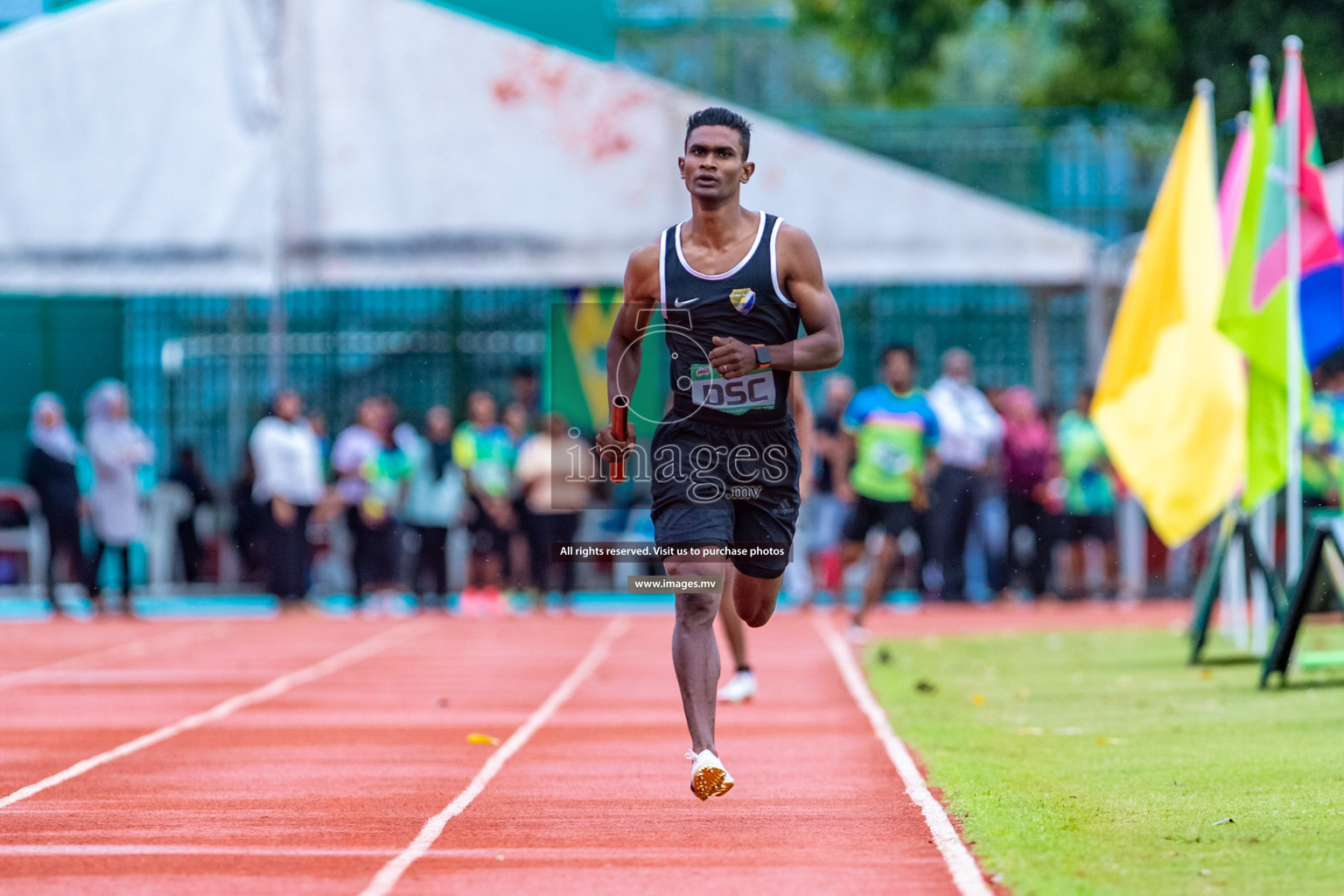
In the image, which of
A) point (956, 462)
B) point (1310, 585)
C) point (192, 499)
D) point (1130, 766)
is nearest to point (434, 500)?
point (192, 499)

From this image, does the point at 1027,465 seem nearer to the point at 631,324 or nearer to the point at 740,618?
the point at 740,618

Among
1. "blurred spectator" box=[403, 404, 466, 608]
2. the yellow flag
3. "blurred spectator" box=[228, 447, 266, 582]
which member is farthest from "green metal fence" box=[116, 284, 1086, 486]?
the yellow flag

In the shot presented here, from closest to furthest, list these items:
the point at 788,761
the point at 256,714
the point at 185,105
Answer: the point at 788,761, the point at 256,714, the point at 185,105

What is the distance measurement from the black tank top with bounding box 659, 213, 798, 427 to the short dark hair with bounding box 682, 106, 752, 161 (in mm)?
283

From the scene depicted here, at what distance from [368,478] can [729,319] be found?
1406 cm

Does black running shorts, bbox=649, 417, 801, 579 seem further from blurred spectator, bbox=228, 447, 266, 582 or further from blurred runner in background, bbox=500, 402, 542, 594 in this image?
blurred spectator, bbox=228, 447, 266, 582

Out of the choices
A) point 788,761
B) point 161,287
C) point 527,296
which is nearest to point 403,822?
point 788,761

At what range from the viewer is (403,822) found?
6.96 meters

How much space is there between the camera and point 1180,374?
14.9 metres

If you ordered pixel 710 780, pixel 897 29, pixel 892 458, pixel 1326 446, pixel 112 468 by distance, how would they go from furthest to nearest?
1. pixel 897 29
2. pixel 112 468
3. pixel 1326 446
4. pixel 892 458
5. pixel 710 780

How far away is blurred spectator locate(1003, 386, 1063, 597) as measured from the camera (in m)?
21.0

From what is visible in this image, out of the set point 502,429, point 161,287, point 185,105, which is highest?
point 185,105

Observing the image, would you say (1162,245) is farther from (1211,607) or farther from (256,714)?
(256,714)

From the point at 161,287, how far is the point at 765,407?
13.3 meters
